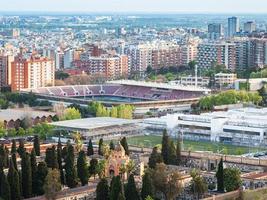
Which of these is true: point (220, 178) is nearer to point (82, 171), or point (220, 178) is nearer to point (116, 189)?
point (116, 189)

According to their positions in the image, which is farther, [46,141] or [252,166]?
[46,141]

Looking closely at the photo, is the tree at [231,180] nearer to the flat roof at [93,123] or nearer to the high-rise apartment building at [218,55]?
the flat roof at [93,123]

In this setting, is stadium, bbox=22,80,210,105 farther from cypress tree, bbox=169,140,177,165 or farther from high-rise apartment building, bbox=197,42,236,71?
cypress tree, bbox=169,140,177,165

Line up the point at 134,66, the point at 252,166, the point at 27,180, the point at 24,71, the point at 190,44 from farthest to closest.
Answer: the point at 190,44
the point at 134,66
the point at 24,71
the point at 252,166
the point at 27,180

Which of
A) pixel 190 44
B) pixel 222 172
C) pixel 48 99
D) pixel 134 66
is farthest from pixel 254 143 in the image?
pixel 190 44

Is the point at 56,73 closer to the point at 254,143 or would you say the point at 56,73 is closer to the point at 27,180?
the point at 254,143

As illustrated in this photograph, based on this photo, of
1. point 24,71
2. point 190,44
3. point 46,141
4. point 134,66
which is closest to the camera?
point 46,141

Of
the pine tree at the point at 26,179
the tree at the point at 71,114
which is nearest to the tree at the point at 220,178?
the pine tree at the point at 26,179
